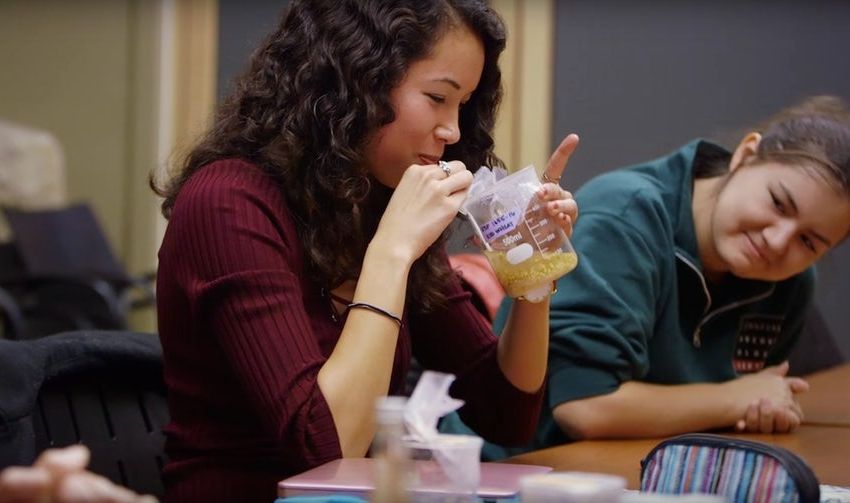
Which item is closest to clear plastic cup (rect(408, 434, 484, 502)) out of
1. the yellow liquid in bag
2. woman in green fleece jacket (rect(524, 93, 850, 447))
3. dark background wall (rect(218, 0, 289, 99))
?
the yellow liquid in bag

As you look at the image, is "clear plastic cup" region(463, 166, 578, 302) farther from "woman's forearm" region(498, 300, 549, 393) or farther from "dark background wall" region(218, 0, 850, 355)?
"dark background wall" region(218, 0, 850, 355)

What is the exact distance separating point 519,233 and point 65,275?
4.09m

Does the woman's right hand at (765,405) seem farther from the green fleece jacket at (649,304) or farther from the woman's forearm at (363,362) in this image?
the woman's forearm at (363,362)

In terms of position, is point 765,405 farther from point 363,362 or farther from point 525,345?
point 363,362

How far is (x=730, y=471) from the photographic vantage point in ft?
3.37

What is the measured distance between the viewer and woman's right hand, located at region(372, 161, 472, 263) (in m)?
1.39

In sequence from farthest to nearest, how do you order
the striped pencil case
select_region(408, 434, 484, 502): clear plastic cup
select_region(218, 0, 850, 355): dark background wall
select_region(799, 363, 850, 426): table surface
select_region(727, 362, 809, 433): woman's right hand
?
select_region(218, 0, 850, 355): dark background wall
select_region(799, 363, 850, 426): table surface
select_region(727, 362, 809, 433): woman's right hand
the striped pencil case
select_region(408, 434, 484, 502): clear plastic cup

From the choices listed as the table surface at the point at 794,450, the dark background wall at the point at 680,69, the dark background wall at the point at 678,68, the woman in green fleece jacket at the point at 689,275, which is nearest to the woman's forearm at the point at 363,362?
the table surface at the point at 794,450

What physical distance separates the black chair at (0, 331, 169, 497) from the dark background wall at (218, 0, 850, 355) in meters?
2.97

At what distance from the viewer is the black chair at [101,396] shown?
4.90ft

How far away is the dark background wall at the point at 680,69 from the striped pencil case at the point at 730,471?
3.56 meters

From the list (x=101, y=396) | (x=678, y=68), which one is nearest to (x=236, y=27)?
(x=678, y=68)

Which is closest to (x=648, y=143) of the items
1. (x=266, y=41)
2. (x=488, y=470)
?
(x=266, y=41)

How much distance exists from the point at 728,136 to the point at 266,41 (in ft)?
3.13
